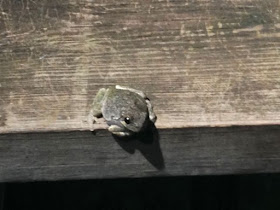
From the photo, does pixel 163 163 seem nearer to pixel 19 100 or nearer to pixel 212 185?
pixel 19 100

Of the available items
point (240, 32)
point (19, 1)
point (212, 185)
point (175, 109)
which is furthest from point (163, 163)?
point (212, 185)

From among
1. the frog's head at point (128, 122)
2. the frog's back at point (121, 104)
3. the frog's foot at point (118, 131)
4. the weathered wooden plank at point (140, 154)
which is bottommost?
the weathered wooden plank at point (140, 154)

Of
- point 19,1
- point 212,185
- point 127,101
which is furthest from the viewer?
point 212,185

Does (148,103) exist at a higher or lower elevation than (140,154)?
higher

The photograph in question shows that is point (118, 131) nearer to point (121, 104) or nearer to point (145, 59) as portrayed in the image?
point (121, 104)

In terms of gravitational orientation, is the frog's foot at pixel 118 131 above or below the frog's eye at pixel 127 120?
below

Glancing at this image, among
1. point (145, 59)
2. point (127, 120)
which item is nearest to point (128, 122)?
point (127, 120)
